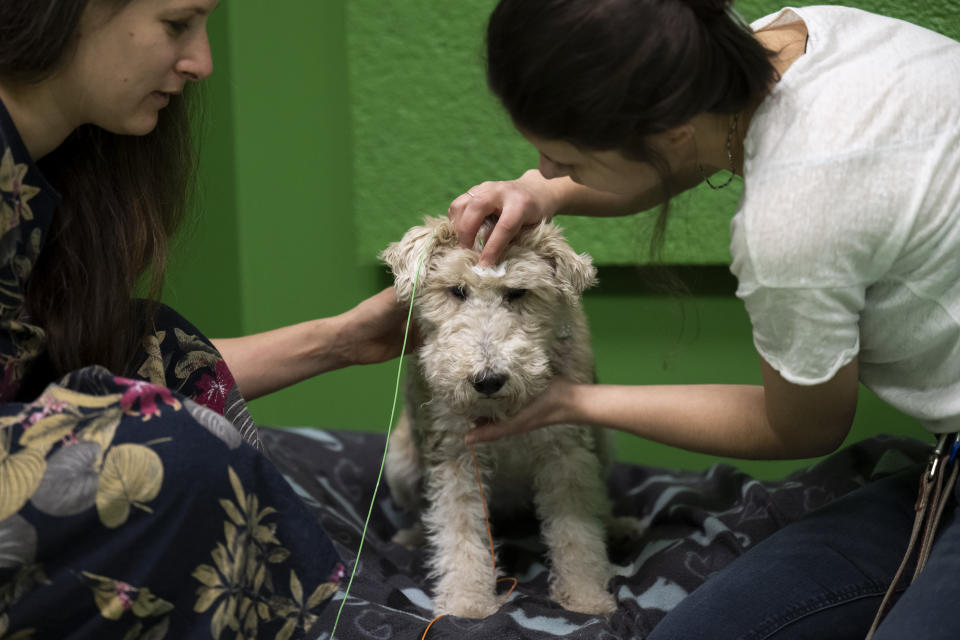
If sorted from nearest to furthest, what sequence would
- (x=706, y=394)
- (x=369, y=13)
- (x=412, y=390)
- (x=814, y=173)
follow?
(x=814, y=173) < (x=706, y=394) < (x=412, y=390) < (x=369, y=13)

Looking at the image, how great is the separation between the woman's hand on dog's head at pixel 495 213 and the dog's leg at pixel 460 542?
0.48 meters

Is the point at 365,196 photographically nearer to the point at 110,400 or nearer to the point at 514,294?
the point at 514,294

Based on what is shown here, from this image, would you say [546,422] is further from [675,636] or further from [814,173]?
[814,173]

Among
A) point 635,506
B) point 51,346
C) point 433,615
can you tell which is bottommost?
point 635,506

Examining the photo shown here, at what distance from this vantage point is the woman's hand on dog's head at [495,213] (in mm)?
1634

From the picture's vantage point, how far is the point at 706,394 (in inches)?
59.2

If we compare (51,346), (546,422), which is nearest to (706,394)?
(546,422)

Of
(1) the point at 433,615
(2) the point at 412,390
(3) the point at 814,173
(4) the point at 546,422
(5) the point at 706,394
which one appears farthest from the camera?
(2) the point at 412,390

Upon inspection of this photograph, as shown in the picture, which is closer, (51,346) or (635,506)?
(51,346)

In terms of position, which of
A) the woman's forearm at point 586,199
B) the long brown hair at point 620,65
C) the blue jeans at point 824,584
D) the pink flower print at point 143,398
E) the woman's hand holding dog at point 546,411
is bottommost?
the blue jeans at point 824,584

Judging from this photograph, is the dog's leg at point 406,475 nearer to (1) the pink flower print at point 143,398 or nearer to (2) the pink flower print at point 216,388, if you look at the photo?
(2) the pink flower print at point 216,388

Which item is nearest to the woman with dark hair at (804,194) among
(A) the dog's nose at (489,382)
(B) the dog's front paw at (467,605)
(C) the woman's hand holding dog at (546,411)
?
(C) the woman's hand holding dog at (546,411)

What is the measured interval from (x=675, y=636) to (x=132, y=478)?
2.79ft

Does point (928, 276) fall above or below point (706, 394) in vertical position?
above
